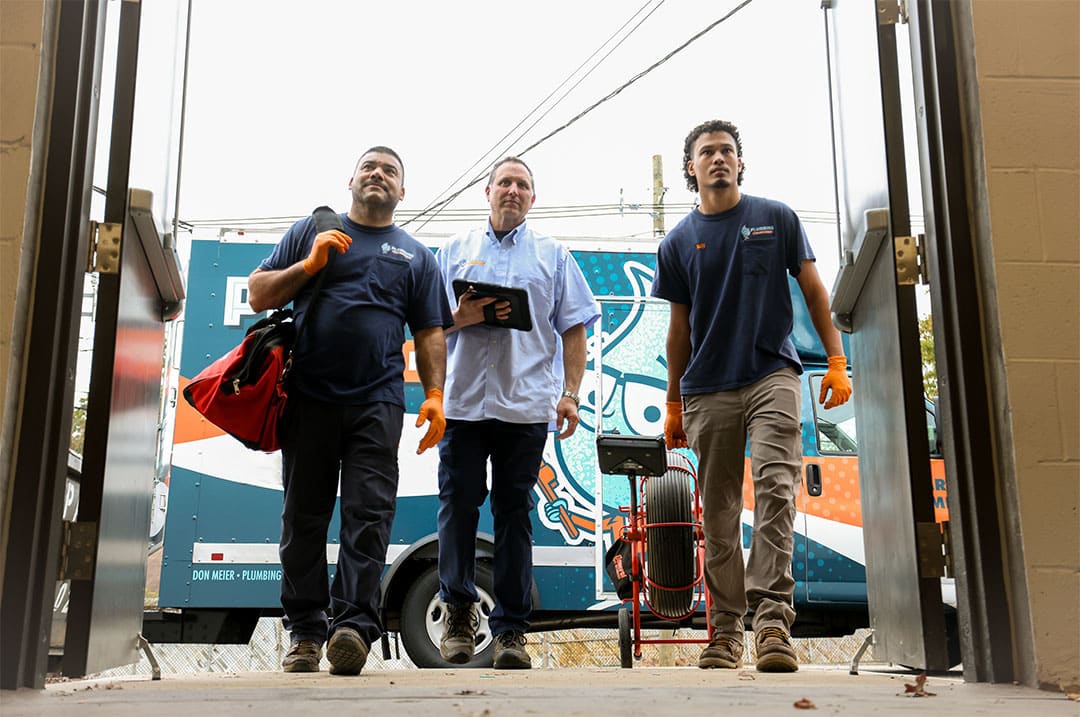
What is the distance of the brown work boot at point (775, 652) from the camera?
3486 mm

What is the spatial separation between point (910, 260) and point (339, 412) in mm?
2048

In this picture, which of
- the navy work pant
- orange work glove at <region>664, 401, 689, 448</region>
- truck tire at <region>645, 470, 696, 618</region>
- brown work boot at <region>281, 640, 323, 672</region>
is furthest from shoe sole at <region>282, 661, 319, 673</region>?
truck tire at <region>645, 470, 696, 618</region>

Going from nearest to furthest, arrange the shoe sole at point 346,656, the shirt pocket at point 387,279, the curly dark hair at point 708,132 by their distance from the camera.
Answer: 1. the shoe sole at point 346,656
2. the shirt pocket at point 387,279
3. the curly dark hair at point 708,132

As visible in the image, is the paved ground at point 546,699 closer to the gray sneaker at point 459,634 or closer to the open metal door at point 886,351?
the open metal door at point 886,351

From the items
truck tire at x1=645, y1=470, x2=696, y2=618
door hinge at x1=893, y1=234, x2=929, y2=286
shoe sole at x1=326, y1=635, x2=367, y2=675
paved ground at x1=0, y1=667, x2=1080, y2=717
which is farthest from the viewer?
truck tire at x1=645, y1=470, x2=696, y2=618

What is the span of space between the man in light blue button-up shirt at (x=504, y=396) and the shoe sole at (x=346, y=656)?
0.89 m

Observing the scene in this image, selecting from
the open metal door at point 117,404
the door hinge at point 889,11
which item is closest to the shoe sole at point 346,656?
the open metal door at point 117,404

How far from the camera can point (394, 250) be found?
4145mm

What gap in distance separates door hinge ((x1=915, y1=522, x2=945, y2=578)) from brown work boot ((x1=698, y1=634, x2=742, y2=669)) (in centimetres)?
105

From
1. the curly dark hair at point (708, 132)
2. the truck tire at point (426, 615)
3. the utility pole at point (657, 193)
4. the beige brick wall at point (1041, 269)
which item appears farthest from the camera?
the utility pole at point (657, 193)

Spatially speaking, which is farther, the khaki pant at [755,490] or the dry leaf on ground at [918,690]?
the khaki pant at [755,490]

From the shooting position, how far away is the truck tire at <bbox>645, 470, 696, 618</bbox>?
219 inches

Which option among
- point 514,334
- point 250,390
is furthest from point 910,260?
point 250,390

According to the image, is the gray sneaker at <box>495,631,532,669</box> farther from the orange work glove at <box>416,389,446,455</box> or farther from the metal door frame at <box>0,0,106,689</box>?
the metal door frame at <box>0,0,106,689</box>
